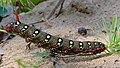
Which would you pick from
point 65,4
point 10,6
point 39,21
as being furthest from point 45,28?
point 10,6

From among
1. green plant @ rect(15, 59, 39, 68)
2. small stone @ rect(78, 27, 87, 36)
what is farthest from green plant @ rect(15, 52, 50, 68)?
small stone @ rect(78, 27, 87, 36)

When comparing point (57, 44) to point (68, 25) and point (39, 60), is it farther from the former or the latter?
point (68, 25)

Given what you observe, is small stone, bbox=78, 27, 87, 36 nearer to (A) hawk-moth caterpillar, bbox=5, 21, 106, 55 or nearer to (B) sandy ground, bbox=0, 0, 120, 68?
(B) sandy ground, bbox=0, 0, 120, 68

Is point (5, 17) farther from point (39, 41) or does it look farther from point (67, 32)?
point (39, 41)

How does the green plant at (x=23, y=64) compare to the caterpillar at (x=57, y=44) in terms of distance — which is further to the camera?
the caterpillar at (x=57, y=44)

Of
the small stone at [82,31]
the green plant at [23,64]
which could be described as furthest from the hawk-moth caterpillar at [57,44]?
the small stone at [82,31]

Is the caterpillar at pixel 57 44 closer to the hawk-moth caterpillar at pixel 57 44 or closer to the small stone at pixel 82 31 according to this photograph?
the hawk-moth caterpillar at pixel 57 44

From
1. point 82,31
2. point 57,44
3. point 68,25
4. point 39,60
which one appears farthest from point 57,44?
point 68,25
